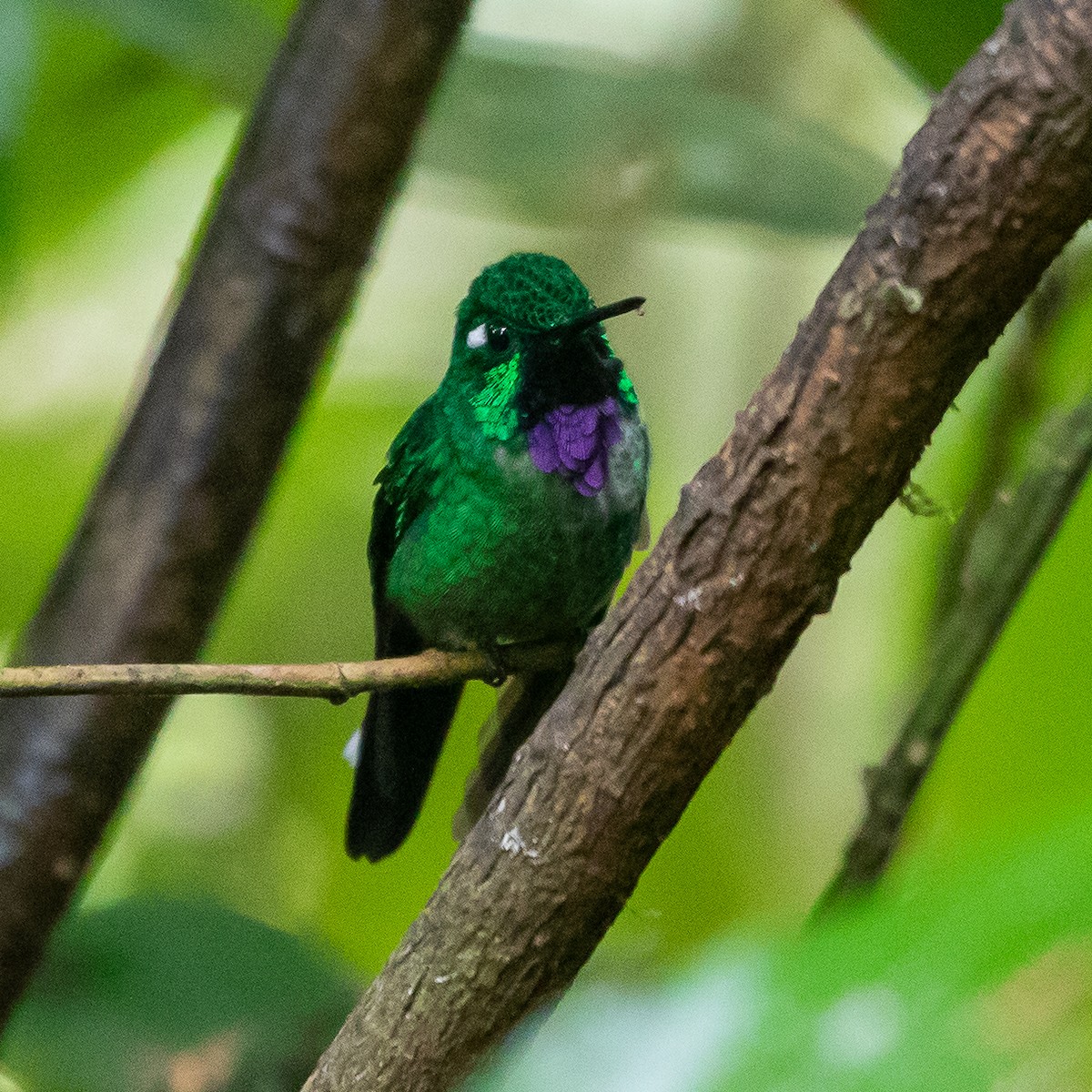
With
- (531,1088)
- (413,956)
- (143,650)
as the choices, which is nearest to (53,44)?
(143,650)

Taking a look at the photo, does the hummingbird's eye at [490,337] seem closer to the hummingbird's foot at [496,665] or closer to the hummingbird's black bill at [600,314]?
the hummingbird's black bill at [600,314]

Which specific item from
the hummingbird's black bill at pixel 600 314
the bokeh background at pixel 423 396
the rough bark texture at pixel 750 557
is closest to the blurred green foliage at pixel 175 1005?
the bokeh background at pixel 423 396

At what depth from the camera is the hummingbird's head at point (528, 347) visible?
1252 millimetres

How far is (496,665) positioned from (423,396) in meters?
0.95

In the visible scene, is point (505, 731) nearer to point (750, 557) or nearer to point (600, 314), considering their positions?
point (600, 314)

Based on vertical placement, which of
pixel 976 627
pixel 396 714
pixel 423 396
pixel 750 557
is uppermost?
pixel 423 396

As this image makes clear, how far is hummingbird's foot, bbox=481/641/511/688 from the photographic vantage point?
51.6 inches

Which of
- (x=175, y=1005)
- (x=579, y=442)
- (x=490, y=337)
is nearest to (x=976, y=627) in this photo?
(x=579, y=442)

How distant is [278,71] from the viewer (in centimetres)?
158

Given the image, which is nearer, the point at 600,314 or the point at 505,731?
the point at 600,314

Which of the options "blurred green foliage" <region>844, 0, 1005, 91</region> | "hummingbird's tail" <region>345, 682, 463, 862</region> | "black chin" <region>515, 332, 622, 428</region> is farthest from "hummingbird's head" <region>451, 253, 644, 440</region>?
"blurred green foliage" <region>844, 0, 1005, 91</region>

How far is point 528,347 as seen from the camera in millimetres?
1280

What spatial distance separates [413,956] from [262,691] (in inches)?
8.6

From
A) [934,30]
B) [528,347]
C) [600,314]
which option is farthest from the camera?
[934,30]
